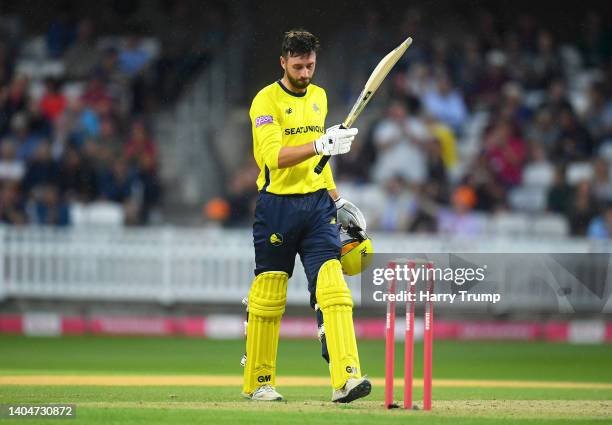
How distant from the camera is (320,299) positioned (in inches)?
309

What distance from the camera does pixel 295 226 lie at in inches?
318

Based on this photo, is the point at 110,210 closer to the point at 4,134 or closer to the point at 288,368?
the point at 4,134

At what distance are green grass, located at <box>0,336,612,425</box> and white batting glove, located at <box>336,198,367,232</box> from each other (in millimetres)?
1139

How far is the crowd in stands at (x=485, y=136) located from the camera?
16.6 metres

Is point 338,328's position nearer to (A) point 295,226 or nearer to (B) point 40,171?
(A) point 295,226

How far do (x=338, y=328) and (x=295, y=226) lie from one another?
71cm

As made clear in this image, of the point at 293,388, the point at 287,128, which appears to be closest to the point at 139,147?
the point at 293,388

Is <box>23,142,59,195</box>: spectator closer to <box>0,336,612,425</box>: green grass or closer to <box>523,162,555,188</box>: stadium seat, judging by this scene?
<box>0,336,612,425</box>: green grass

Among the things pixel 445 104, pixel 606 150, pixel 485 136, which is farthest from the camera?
pixel 445 104

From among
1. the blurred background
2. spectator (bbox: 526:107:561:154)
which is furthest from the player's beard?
spectator (bbox: 526:107:561:154)

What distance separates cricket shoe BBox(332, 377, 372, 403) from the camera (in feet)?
25.1

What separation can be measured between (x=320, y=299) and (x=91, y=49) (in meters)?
12.8

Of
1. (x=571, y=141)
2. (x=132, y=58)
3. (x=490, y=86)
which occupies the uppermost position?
(x=132, y=58)

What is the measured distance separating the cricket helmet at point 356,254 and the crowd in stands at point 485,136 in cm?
809
